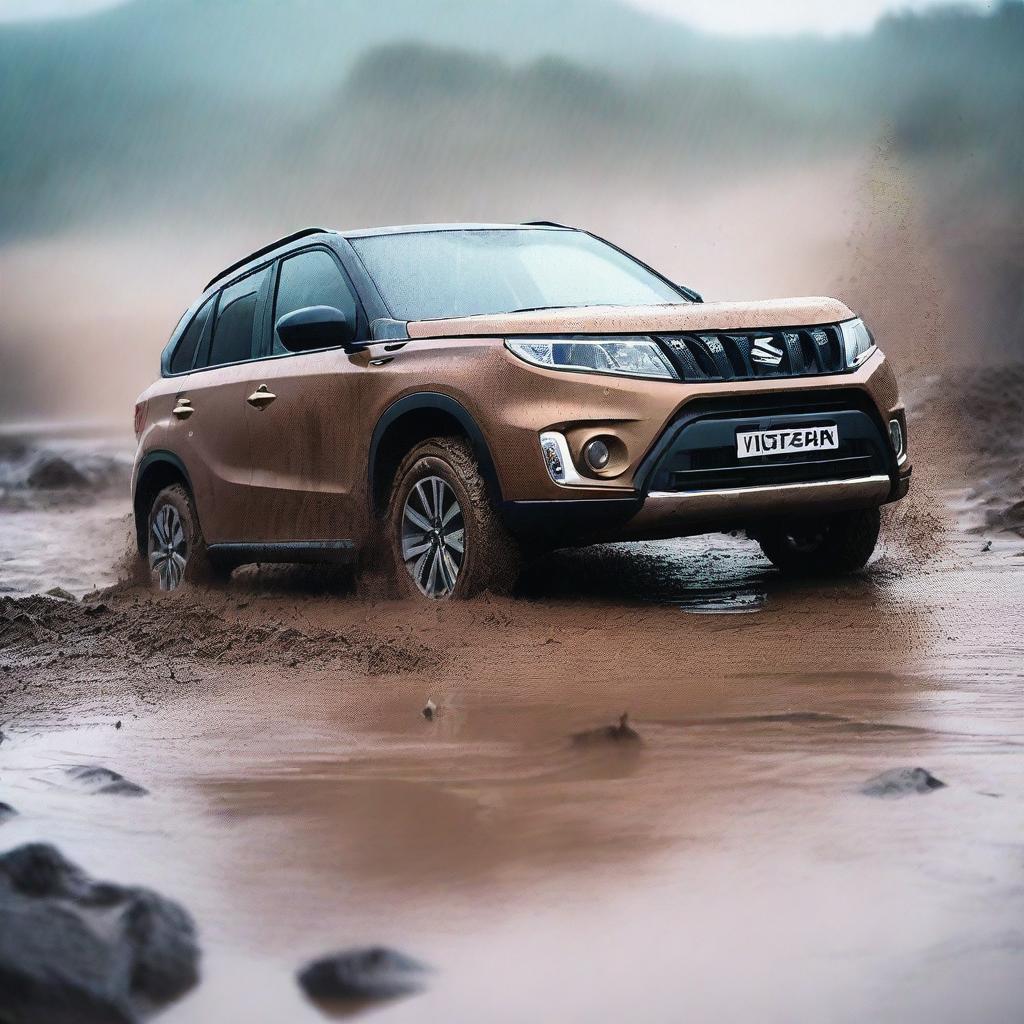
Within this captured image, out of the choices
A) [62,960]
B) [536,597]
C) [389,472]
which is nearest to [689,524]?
[536,597]

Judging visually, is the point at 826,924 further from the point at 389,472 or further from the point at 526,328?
the point at 389,472

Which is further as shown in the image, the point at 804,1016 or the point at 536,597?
the point at 536,597

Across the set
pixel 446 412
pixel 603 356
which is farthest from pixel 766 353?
pixel 446 412

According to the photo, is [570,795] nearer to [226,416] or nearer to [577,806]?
[577,806]

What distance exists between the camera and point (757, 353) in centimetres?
595

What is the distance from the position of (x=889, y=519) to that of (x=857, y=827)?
6790 millimetres

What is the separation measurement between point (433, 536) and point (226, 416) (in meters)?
1.84

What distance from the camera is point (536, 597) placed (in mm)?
6340

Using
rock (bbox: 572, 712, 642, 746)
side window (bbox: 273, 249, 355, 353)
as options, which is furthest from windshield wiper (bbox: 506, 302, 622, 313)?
rock (bbox: 572, 712, 642, 746)

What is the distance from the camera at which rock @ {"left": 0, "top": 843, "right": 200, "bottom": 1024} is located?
7.53ft

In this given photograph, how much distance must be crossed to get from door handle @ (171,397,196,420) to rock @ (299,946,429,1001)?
5710mm

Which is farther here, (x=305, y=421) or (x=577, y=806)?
(x=305, y=421)

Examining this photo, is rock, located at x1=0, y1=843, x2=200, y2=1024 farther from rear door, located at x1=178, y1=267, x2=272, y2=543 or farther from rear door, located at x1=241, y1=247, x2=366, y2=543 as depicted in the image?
rear door, located at x1=178, y1=267, x2=272, y2=543

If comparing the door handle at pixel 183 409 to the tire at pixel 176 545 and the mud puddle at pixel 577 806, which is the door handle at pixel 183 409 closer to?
the tire at pixel 176 545
